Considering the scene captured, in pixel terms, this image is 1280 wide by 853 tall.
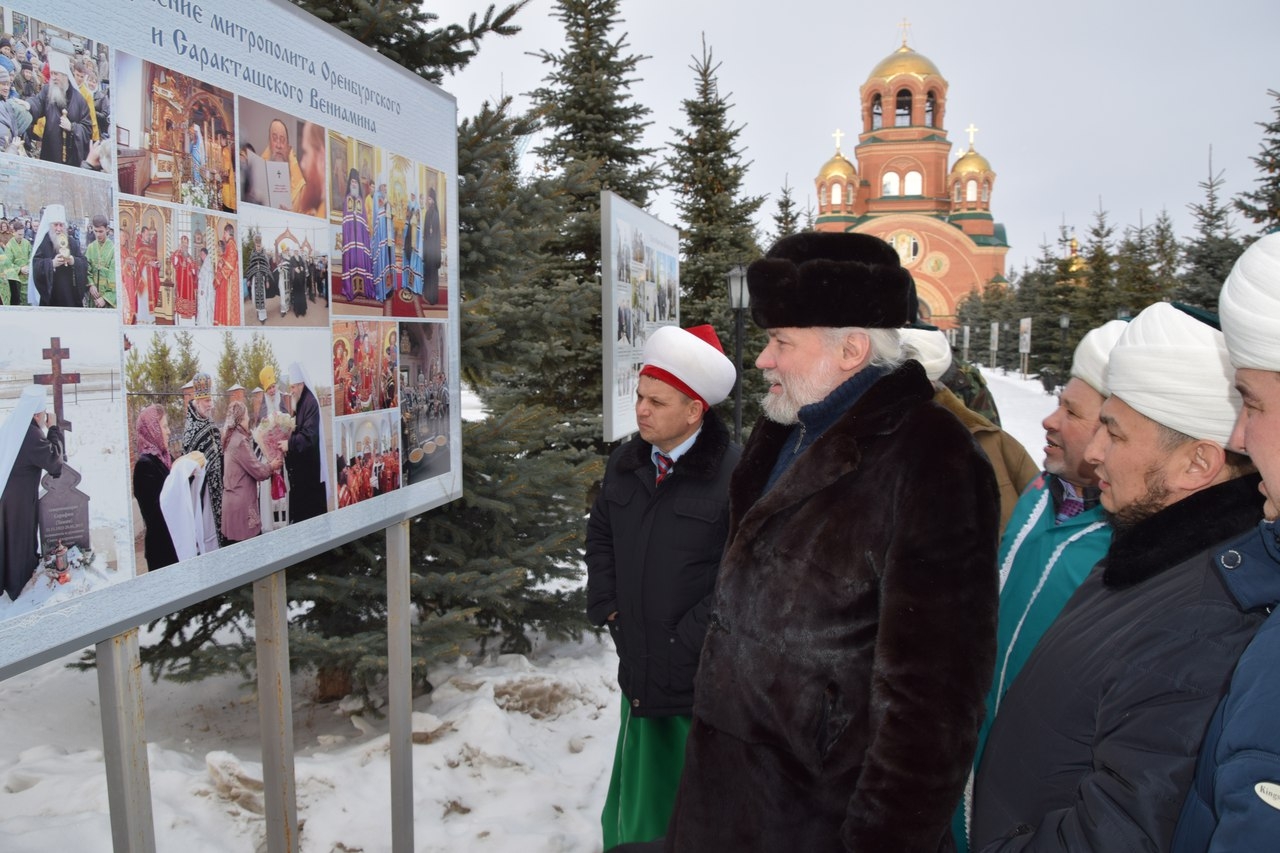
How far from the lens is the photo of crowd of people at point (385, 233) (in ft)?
7.80

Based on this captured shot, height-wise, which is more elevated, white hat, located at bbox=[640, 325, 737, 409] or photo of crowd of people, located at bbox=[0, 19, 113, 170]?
photo of crowd of people, located at bbox=[0, 19, 113, 170]

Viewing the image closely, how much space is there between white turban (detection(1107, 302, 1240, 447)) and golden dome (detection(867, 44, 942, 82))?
7218cm

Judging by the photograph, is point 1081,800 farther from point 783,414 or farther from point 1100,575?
A: point 783,414

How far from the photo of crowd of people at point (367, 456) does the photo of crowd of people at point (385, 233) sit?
1.03ft

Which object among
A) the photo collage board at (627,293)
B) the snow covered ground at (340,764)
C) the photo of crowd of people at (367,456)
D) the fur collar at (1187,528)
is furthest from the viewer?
the photo collage board at (627,293)

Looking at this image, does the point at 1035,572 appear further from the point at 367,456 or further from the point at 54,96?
the point at 54,96

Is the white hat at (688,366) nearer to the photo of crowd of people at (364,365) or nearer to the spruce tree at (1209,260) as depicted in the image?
the photo of crowd of people at (364,365)

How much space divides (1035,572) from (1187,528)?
2.78ft

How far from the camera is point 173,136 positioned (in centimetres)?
180

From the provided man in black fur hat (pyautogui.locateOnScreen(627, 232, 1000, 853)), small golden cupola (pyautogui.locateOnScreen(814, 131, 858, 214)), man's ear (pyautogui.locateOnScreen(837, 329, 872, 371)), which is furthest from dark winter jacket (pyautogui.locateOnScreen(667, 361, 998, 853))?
small golden cupola (pyautogui.locateOnScreen(814, 131, 858, 214))

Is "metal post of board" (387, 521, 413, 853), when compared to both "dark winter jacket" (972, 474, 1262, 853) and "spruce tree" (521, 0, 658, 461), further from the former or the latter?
"spruce tree" (521, 0, 658, 461)

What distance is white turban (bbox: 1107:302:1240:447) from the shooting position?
A: 4.97ft

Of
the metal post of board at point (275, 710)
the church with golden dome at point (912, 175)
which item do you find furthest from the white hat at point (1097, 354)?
the church with golden dome at point (912, 175)

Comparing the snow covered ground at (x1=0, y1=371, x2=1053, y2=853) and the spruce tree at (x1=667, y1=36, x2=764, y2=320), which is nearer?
the snow covered ground at (x1=0, y1=371, x2=1053, y2=853)
